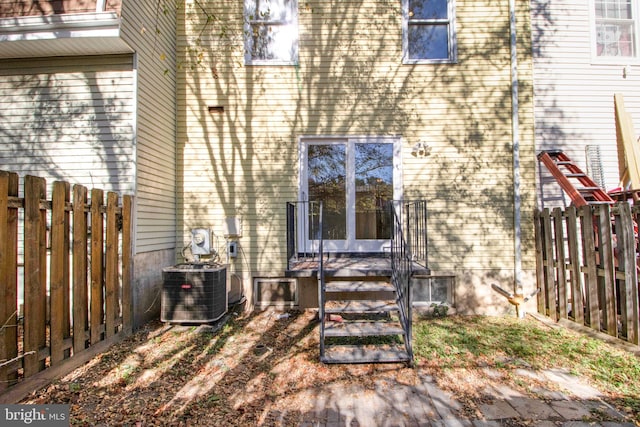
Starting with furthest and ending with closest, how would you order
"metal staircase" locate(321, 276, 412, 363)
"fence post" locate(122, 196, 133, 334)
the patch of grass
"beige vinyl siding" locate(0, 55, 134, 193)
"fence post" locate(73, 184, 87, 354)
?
"beige vinyl siding" locate(0, 55, 134, 193), "fence post" locate(122, 196, 133, 334), "metal staircase" locate(321, 276, 412, 363), "fence post" locate(73, 184, 87, 354), the patch of grass

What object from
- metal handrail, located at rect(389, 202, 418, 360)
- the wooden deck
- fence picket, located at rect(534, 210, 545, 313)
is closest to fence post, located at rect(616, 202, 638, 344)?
fence picket, located at rect(534, 210, 545, 313)

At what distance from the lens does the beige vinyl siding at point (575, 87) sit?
5477mm

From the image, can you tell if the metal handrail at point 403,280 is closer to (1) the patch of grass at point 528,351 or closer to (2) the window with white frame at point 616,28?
(1) the patch of grass at point 528,351

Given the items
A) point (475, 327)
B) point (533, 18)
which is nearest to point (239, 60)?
point (533, 18)

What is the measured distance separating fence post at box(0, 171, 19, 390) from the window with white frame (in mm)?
8215

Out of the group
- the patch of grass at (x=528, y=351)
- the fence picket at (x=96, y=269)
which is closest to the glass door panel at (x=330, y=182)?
the patch of grass at (x=528, y=351)

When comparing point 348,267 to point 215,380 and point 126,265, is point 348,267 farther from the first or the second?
point 126,265

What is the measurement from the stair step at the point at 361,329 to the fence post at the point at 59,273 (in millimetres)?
2634

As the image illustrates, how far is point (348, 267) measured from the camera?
14.6 ft

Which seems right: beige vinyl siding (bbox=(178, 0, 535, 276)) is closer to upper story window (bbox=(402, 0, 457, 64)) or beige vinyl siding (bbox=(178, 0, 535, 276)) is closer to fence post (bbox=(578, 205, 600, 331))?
upper story window (bbox=(402, 0, 457, 64))

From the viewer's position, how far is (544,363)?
3.58 meters

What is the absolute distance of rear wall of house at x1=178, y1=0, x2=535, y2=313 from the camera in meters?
5.43

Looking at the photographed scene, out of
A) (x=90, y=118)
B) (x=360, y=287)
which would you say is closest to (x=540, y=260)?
(x=360, y=287)

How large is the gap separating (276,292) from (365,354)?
7.47 ft
